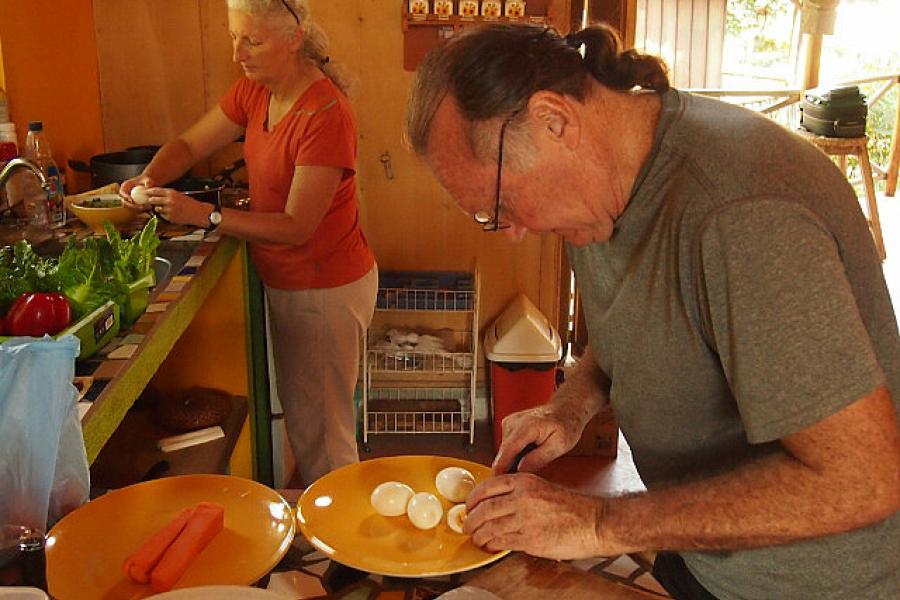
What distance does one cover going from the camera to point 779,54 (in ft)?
24.7

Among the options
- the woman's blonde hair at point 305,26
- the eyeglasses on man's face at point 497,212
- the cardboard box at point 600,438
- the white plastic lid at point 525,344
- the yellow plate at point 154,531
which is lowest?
the cardboard box at point 600,438

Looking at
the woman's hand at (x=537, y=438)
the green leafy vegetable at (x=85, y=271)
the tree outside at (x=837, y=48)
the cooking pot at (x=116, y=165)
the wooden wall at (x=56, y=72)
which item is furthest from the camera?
the tree outside at (x=837, y=48)

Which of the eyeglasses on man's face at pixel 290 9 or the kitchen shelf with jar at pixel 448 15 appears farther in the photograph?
the kitchen shelf with jar at pixel 448 15

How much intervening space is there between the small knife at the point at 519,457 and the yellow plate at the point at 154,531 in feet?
1.11

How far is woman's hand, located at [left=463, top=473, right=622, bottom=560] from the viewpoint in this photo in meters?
1.12

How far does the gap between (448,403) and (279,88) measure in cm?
165

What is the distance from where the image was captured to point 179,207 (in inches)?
99.0

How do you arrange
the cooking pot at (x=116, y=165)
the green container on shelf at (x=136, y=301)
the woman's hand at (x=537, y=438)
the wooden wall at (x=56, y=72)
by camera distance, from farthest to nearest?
1. the cooking pot at (x=116, y=165)
2. the wooden wall at (x=56, y=72)
3. the green container on shelf at (x=136, y=301)
4. the woman's hand at (x=537, y=438)

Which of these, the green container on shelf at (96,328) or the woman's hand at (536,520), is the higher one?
the green container on shelf at (96,328)

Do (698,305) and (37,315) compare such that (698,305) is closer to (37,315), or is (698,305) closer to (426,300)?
(37,315)

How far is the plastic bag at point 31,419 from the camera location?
111cm

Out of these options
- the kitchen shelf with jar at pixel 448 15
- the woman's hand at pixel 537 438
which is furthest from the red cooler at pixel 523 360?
the woman's hand at pixel 537 438

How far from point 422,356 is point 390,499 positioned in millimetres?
2389

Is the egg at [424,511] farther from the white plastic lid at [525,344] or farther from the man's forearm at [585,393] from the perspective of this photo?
the white plastic lid at [525,344]
